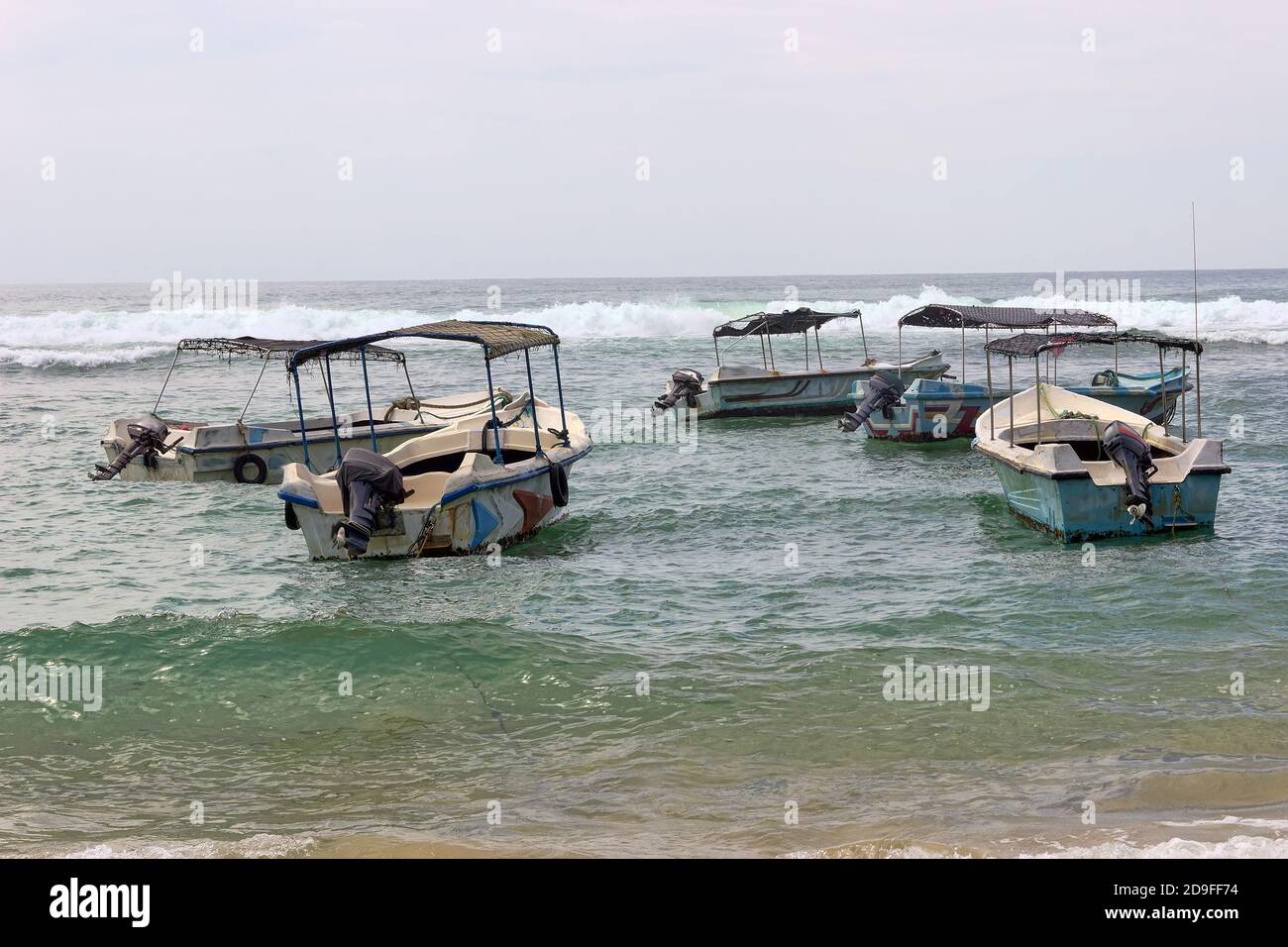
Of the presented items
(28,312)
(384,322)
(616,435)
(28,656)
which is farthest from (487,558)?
(28,312)

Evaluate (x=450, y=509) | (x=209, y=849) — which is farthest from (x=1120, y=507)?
(x=209, y=849)

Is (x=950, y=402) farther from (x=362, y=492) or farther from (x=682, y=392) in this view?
(x=362, y=492)

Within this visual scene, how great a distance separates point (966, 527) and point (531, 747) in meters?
7.59

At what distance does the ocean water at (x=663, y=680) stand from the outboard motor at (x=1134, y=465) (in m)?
0.43

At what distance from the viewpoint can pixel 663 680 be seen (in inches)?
354

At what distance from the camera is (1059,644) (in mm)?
9469

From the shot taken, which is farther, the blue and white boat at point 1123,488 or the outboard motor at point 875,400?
the outboard motor at point 875,400

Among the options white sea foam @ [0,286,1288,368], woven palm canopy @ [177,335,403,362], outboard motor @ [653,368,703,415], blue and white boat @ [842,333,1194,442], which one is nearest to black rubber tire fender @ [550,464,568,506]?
woven palm canopy @ [177,335,403,362]

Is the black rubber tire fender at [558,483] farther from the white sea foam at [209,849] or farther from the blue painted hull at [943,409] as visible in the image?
the blue painted hull at [943,409]

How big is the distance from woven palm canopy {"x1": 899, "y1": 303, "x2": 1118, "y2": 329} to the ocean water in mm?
2228

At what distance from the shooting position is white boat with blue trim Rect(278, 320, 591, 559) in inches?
481

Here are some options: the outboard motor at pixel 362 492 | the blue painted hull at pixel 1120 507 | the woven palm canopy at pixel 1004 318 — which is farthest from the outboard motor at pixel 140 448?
the blue painted hull at pixel 1120 507

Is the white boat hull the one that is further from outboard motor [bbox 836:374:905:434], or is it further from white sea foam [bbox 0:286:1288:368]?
white sea foam [bbox 0:286:1288:368]

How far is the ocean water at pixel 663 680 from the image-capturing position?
6.60 m
